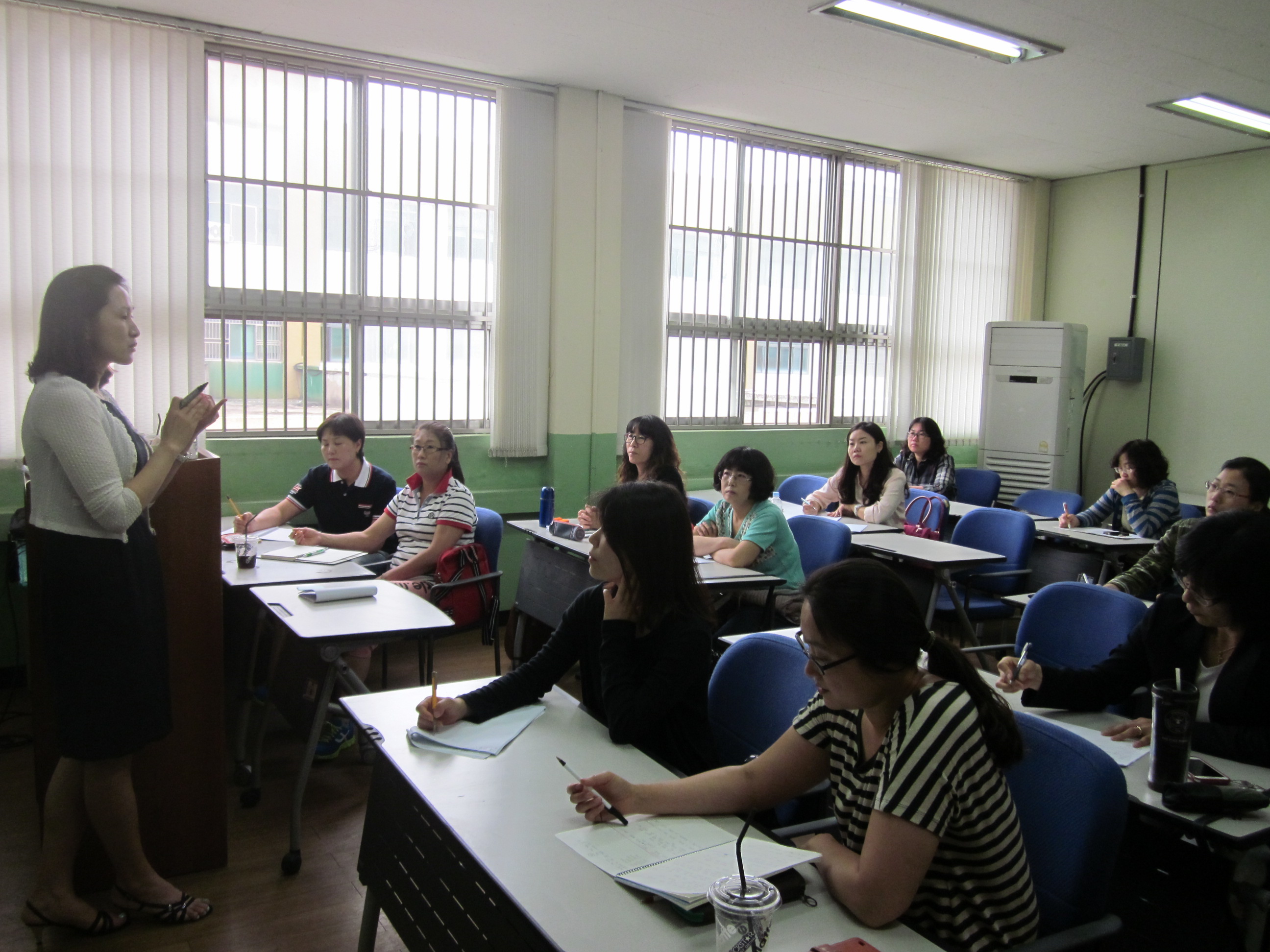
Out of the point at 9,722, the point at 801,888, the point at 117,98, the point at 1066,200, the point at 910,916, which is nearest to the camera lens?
the point at 801,888

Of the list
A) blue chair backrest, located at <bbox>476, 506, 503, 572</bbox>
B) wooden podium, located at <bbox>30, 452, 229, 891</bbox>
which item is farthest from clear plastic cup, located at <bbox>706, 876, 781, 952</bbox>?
blue chair backrest, located at <bbox>476, 506, 503, 572</bbox>

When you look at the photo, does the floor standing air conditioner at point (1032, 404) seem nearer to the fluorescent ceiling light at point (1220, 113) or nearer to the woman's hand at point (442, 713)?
the fluorescent ceiling light at point (1220, 113)

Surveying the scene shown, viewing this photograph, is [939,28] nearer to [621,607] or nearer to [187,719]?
[621,607]

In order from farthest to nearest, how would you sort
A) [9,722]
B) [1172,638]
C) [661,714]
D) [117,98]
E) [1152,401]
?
[1152,401] < [117,98] < [9,722] < [1172,638] < [661,714]

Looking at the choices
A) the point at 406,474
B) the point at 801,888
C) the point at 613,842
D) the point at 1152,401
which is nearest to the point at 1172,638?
the point at 801,888

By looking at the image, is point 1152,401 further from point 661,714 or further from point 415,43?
point 661,714

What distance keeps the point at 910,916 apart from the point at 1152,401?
6605 mm

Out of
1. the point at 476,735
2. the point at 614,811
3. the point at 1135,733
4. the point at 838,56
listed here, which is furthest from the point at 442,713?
the point at 838,56

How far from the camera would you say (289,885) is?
8.77 feet

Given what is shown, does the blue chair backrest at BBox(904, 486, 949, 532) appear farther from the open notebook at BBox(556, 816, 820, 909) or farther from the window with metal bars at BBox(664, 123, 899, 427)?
the open notebook at BBox(556, 816, 820, 909)

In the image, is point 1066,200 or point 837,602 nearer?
point 837,602

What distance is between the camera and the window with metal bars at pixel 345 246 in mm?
4637

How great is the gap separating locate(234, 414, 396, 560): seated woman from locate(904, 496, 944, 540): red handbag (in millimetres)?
2647

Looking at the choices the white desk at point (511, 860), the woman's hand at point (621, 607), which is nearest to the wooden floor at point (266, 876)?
the white desk at point (511, 860)
